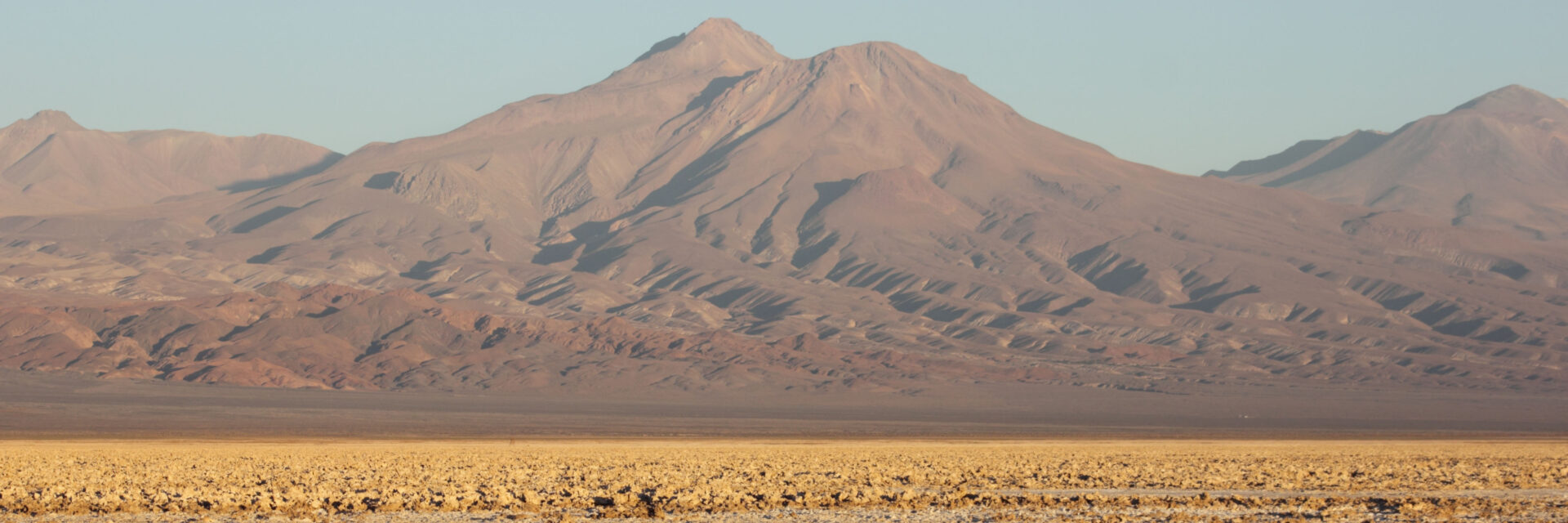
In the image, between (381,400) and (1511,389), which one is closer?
(381,400)

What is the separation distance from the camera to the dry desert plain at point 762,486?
24.8 m

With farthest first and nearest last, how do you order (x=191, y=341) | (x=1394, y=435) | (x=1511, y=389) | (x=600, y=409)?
1. (x=1511, y=389)
2. (x=191, y=341)
3. (x=600, y=409)
4. (x=1394, y=435)

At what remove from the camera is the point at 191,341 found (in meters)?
136

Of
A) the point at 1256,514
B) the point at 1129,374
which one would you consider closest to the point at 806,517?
the point at 1256,514

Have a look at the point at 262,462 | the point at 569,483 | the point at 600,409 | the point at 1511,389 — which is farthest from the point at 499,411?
the point at 1511,389

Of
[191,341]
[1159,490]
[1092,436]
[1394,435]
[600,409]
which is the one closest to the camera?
[1159,490]

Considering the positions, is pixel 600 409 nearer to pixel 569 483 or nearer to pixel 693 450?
pixel 693 450

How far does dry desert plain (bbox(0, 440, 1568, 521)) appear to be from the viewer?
2481cm

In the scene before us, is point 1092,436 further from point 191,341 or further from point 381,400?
point 191,341

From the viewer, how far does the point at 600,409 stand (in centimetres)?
11038

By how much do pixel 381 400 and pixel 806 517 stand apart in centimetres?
9285

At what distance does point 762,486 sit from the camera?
1192 inches

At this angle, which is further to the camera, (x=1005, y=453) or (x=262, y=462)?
(x=1005, y=453)

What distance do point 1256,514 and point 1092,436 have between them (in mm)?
57918
